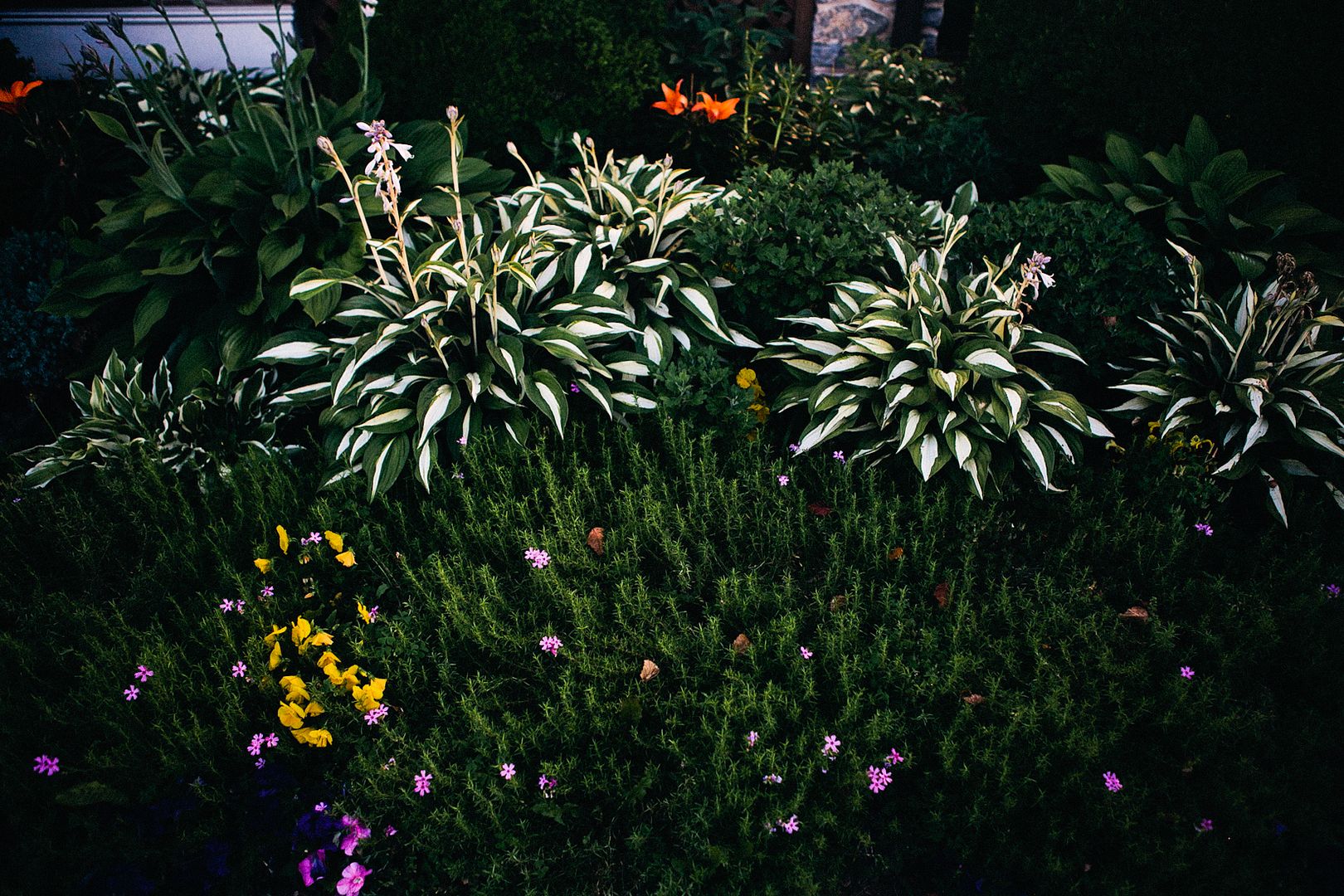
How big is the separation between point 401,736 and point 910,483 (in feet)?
6.52

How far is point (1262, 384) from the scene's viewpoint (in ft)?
9.20

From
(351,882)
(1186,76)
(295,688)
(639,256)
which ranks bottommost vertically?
(351,882)

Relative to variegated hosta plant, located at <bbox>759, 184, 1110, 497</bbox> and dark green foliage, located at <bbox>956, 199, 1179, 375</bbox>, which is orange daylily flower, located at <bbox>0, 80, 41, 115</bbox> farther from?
dark green foliage, located at <bbox>956, 199, 1179, 375</bbox>

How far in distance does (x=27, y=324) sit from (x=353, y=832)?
305cm

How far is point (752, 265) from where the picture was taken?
3.20 m

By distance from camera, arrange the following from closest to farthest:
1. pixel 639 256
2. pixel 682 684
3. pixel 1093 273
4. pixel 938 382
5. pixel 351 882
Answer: pixel 351 882, pixel 682 684, pixel 938 382, pixel 1093 273, pixel 639 256

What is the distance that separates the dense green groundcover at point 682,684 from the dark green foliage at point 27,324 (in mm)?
1089

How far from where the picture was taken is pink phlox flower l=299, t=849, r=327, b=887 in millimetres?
1941

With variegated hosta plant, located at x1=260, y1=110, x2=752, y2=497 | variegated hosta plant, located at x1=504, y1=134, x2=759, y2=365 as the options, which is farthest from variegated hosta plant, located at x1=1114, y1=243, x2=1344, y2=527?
variegated hosta plant, located at x1=260, y1=110, x2=752, y2=497

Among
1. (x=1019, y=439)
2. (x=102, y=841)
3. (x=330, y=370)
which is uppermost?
(x=330, y=370)

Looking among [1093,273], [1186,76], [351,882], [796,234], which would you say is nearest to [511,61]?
[796,234]

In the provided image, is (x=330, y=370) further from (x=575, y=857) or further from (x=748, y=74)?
(x=748, y=74)

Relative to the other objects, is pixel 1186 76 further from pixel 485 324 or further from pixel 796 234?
pixel 485 324

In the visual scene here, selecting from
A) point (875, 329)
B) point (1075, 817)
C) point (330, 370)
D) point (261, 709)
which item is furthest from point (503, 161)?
point (1075, 817)
